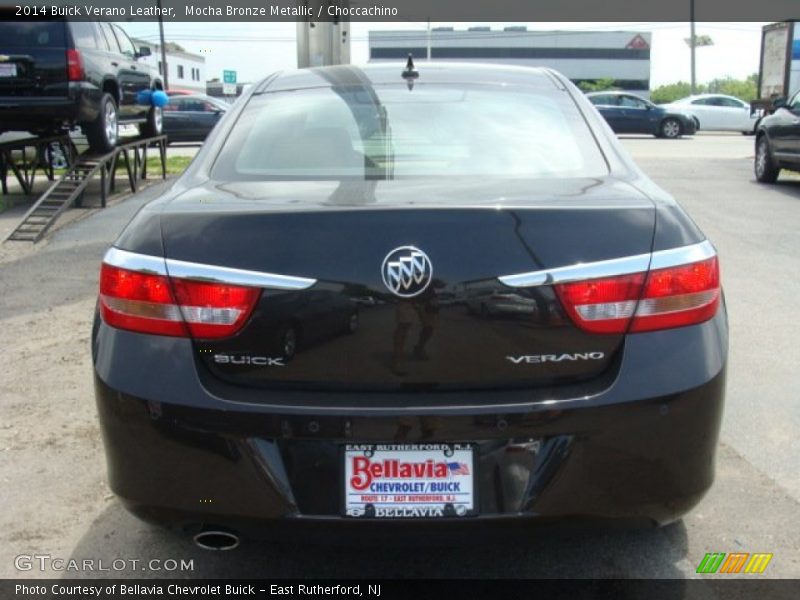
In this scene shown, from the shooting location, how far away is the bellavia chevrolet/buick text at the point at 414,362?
2.38 m

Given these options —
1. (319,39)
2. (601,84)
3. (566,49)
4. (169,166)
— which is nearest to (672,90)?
(566,49)

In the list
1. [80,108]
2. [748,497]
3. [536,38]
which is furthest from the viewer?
[536,38]

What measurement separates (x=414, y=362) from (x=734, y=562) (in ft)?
4.83

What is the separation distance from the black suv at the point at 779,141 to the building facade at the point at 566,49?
69503 mm

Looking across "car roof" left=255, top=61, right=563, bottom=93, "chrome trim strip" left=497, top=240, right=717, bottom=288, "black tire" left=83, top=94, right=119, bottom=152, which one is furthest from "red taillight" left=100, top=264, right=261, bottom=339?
"black tire" left=83, top=94, right=119, bottom=152

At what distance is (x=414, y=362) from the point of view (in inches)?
94.8

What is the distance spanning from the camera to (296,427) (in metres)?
2.38

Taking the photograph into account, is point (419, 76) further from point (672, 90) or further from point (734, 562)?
point (672, 90)

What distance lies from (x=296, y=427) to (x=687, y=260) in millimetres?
1155

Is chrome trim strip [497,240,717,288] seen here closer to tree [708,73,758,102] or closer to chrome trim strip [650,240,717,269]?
chrome trim strip [650,240,717,269]

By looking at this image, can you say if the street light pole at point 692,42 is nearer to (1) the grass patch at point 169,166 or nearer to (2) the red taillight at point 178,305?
(1) the grass patch at point 169,166

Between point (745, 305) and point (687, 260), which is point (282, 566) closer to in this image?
point (687, 260)

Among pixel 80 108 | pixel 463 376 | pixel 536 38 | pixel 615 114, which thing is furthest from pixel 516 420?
pixel 536 38

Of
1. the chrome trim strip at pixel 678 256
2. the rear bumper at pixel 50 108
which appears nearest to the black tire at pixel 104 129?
the rear bumper at pixel 50 108
